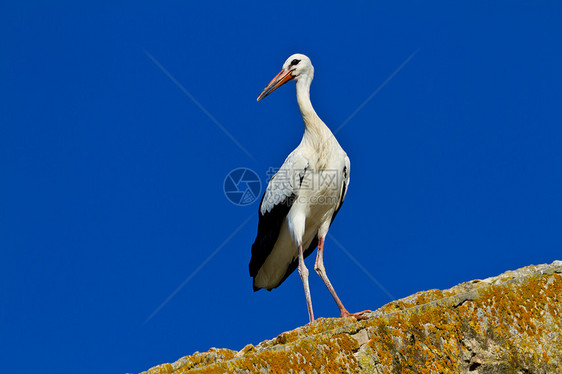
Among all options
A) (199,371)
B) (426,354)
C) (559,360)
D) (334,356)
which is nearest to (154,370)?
(199,371)

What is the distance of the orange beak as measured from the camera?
10484mm

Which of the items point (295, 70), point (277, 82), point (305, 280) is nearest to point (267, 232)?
point (305, 280)

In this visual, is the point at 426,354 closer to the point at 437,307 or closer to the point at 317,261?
the point at 437,307

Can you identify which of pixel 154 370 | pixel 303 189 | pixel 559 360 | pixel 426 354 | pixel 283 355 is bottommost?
pixel 559 360

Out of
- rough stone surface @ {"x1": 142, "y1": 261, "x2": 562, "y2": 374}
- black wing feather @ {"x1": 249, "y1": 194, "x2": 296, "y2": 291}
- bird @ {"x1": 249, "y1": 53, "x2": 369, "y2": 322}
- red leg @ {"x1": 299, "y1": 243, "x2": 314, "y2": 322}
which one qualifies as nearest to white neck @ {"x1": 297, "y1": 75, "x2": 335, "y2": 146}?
bird @ {"x1": 249, "y1": 53, "x2": 369, "y2": 322}

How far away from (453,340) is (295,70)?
6.22 meters

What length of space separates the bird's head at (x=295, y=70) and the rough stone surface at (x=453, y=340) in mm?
5852

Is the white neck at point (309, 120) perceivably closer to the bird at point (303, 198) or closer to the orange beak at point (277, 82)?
the bird at point (303, 198)

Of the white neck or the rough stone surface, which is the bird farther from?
the rough stone surface

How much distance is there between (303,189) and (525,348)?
15.7 feet

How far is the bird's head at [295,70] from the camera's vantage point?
10406 mm

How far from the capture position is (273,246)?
10.1 metres

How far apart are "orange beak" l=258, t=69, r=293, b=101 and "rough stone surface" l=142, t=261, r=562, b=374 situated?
19.4 ft

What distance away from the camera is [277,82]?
10.6 metres
